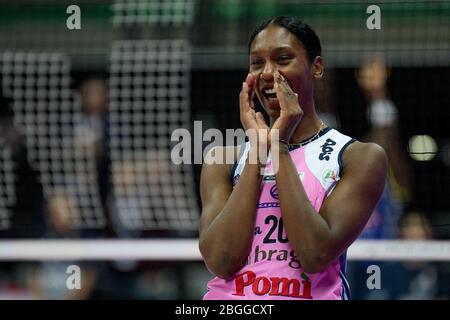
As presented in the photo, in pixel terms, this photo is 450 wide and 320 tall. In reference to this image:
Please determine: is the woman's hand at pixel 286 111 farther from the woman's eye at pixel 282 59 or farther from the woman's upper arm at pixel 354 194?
the woman's upper arm at pixel 354 194

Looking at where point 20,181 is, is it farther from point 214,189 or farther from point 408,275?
point 214,189

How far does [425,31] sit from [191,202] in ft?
6.78

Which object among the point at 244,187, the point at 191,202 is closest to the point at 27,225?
the point at 191,202

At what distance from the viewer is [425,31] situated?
267 inches

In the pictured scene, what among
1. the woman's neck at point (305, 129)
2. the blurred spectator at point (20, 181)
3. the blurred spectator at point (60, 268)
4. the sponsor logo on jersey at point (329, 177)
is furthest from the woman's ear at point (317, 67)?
the blurred spectator at point (20, 181)

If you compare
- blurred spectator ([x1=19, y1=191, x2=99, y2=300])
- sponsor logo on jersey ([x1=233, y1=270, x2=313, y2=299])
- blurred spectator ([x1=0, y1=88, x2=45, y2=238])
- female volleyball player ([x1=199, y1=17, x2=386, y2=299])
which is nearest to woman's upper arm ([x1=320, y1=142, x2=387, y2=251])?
female volleyball player ([x1=199, y1=17, x2=386, y2=299])

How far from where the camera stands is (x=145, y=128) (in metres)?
6.93

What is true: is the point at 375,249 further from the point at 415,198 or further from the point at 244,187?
the point at 244,187

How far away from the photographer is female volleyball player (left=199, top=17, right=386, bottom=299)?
2908 mm

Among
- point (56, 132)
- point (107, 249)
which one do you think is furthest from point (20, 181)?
point (107, 249)

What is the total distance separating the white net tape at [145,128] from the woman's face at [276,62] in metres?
3.76

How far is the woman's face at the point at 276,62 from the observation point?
3066 mm

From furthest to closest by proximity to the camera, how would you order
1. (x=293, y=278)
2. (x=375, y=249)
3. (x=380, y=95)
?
(x=380, y=95)
(x=375, y=249)
(x=293, y=278)

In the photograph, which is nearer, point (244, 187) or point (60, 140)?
point (244, 187)
